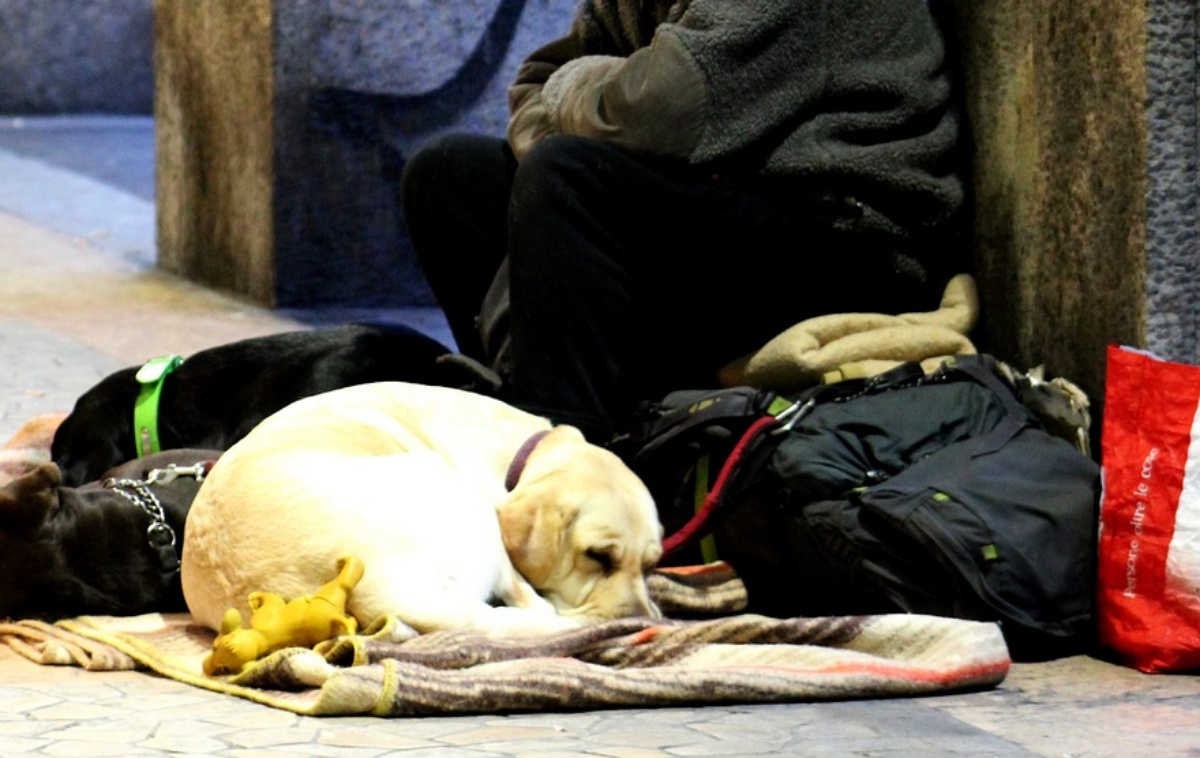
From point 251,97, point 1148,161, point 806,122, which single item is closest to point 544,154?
point 806,122

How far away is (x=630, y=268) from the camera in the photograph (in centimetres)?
406

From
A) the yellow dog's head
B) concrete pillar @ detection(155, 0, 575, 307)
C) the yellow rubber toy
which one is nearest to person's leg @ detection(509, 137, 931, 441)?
the yellow dog's head

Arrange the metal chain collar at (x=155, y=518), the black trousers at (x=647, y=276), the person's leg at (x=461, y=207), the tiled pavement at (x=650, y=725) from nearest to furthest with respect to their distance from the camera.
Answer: the tiled pavement at (x=650, y=725), the metal chain collar at (x=155, y=518), the black trousers at (x=647, y=276), the person's leg at (x=461, y=207)

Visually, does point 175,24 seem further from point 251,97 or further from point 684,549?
point 684,549

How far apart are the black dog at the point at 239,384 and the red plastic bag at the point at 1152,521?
1.47 meters

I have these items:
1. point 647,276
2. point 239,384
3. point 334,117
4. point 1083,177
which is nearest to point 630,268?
point 647,276

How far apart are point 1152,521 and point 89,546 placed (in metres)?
2.01

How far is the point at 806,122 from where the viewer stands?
162 inches

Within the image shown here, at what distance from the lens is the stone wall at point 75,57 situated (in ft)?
41.3

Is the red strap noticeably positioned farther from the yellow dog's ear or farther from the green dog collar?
the green dog collar

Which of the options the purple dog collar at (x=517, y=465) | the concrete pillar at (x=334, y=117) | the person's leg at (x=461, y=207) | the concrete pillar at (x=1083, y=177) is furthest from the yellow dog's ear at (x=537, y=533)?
the concrete pillar at (x=334, y=117)

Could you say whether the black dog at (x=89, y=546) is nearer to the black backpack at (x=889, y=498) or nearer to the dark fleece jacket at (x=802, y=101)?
the black backpack at (x=889, y=498)

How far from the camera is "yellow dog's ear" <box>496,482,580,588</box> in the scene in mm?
3350

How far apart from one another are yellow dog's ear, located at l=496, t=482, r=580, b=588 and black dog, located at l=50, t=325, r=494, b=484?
3.11 ft
